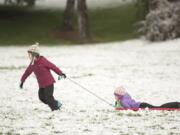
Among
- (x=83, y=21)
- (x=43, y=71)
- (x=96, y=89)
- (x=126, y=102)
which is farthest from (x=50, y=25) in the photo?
(x=126, y=102)

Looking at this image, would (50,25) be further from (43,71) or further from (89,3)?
(43,71)

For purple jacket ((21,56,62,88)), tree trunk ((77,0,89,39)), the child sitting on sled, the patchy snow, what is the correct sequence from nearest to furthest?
the child sitting on sled < purple jacket ((21,56,62,88)) < tree trunk ((77,0,89,39)) < the patchy snow

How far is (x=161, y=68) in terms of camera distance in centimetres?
3067

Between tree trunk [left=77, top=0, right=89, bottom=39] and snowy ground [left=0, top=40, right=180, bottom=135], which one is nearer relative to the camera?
snowy ground [left=0, top=40, right=180, bottom=135]

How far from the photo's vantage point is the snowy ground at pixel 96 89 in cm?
1434

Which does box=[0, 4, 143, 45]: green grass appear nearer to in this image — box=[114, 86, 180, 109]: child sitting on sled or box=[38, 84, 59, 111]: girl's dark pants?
box=[38, 84, 59, 111]: girl's dark pants

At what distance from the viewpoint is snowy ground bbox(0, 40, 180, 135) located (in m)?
A: 14.3

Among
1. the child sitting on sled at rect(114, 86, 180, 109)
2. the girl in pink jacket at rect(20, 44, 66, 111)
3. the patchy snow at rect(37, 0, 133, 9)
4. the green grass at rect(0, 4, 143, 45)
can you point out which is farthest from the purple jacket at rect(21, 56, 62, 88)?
the patchy snow at rect(37, 0, 133, 9)

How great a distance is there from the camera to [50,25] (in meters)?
55.8

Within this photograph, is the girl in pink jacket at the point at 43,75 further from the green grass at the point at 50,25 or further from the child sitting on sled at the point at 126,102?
the green grass at the point at 50,25

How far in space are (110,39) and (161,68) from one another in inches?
790

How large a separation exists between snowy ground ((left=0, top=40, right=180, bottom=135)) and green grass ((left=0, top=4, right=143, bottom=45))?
555 cm

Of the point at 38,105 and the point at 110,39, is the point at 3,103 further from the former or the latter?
the point at 110,39

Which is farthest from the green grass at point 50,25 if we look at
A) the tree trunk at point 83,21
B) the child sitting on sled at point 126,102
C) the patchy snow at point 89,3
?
the child sitting on sled at point 126,102
